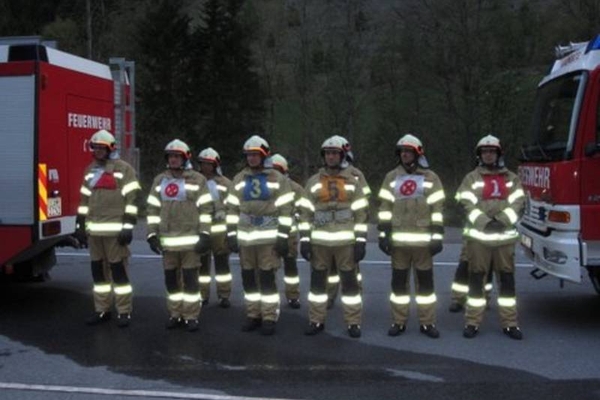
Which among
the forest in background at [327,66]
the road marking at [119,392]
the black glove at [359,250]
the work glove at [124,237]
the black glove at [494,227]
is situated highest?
the forest in background at [327,66]

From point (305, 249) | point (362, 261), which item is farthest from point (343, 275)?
point (362, 261)

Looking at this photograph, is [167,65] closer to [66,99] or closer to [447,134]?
[447,134]

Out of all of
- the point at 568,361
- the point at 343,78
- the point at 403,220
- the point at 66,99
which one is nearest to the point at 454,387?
the point at 568,361

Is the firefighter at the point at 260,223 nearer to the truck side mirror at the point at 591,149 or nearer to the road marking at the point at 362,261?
the truck side mirror at the point at 591,149

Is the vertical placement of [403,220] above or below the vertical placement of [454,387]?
above

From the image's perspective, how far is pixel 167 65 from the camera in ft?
98.6

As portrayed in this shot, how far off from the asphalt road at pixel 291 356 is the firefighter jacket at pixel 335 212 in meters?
0.96

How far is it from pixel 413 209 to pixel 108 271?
3.19 metres

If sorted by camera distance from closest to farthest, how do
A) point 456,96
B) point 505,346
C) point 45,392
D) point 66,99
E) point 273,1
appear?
point 45,392 < point 505,346 < point 66,99 < point 456,96 < point 273,1

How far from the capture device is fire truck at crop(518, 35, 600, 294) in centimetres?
700

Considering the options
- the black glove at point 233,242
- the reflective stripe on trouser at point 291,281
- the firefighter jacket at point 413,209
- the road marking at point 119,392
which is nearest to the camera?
the road marking at point 119,392

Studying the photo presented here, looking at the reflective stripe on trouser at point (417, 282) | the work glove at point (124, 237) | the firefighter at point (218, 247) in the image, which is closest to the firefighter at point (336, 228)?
the reflective stripe on trouser at point (417, 282)

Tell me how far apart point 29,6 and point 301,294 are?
30.8 m

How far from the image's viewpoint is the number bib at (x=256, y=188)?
7441 millimetres
